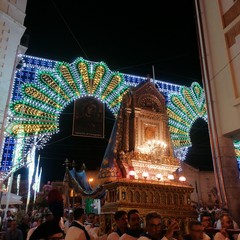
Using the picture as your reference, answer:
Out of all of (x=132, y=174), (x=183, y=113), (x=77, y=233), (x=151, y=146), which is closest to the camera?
(x=77, y=233)

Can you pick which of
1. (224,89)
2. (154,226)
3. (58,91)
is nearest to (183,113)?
(224,89)

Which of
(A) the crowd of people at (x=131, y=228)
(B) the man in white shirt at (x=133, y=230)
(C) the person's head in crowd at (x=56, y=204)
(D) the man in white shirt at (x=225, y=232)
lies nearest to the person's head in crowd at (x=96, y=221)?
(A) the crowd of people at (x=131, y=228)

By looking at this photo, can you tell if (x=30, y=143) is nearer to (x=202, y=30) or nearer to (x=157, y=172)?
(x=157, y=172)

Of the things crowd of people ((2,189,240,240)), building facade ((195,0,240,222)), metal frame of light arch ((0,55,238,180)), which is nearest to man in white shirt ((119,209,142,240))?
crowd of people ((2,189,240,240))

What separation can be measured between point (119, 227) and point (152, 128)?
6409 millimetres

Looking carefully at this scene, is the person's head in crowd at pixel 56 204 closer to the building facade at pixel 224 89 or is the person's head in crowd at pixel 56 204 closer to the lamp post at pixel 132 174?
the lamp post at pixel 132 174

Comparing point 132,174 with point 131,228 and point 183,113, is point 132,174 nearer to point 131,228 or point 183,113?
point 131,228

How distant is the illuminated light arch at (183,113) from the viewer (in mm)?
15242

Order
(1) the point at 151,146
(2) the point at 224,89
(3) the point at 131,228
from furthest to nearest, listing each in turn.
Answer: (1) the point at 151,146 → (2) the point at 224,89 → (3) the point at 131,228

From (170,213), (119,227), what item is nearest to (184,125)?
(170,213)

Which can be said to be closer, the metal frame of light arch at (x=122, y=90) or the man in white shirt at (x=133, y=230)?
the man in white shirt at (x=133, y=230)

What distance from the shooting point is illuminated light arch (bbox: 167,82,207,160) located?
1524cm

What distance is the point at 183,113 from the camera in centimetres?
1596

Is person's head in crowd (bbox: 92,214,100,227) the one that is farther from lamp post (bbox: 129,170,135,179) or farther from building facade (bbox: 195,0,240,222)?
building facade (bbox: 195,0,240,222)
